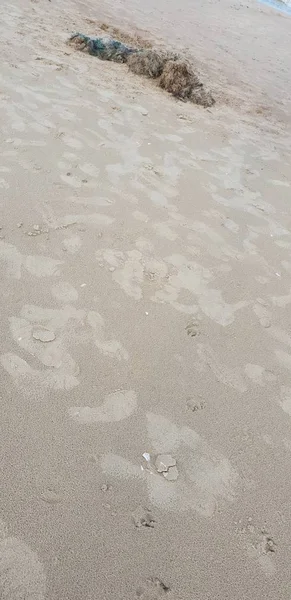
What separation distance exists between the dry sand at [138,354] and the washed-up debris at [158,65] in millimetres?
873

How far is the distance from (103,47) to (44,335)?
4.52m

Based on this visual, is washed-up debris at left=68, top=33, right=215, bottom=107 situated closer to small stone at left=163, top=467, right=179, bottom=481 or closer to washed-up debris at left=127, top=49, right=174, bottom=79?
washed-up debris at left=127, top=49, right=174, bottom=79

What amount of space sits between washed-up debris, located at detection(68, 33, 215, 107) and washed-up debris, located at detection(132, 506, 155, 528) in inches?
174

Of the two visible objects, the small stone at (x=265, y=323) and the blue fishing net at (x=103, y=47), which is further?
the blue fishing net at (x=103, y=47)

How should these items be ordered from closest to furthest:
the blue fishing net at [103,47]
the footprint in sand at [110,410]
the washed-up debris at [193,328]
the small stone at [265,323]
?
the footprint in sand at [110,410] < the washed-up debris at [193,328] < the small stone at [265,323] < the blue fishing net at [103,47]

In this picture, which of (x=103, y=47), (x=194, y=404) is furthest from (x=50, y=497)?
(x=103, y=47)

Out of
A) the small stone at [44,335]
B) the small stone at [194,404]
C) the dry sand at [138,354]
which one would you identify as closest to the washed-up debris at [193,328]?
the dry sand at [138,354]

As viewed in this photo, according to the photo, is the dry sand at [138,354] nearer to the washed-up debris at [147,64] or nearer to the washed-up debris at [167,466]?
the washed-up debris at [167,466]

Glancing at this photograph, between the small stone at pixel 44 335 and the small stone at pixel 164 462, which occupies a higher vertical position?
the small stone at pixel 164 462

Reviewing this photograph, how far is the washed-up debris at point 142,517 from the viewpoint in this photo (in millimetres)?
1485

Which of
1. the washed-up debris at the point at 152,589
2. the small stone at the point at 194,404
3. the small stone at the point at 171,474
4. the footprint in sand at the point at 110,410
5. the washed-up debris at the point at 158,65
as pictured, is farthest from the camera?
the washed-up debris at the point at 158,65

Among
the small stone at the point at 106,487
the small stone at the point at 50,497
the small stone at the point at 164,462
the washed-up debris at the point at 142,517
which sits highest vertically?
the small stone at the point at 164,462

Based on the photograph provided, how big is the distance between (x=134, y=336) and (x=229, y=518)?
856mm

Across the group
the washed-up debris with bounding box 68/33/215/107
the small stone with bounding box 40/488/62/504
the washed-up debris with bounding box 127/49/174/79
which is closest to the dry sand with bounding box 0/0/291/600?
the small stone with bounding box 40/488/62/504
